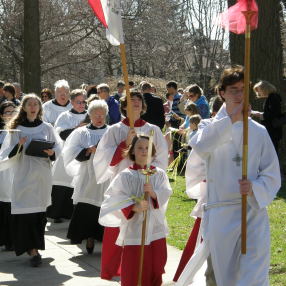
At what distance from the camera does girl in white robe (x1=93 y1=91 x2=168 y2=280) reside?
7707 millimetres

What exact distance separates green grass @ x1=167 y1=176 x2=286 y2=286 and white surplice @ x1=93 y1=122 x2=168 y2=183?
1.54 metres

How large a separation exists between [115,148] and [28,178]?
1343mm

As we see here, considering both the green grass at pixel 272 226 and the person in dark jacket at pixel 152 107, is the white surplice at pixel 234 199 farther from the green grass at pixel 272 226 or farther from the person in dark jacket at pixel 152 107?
the person in dark jacket at pixel 152 107

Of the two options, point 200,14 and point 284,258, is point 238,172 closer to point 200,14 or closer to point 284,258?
point 284,258

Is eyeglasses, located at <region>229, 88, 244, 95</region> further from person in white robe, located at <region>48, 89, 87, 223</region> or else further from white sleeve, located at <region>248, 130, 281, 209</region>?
person in white robe, located at <region>48, 89, 87, 223</region>

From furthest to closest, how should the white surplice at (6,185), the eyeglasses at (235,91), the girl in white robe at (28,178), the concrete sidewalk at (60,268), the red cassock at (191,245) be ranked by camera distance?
1. the white surplice at (6,185)
2. the girl in white robe at (28,178)
3. the concrete sidewalk at (60,268)
4. the red cassock at (191,245)
5. the eyeglasses at (235,91)

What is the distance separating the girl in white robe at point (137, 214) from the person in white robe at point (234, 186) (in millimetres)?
1394

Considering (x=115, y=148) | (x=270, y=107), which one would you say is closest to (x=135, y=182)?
(x=115, y=148)

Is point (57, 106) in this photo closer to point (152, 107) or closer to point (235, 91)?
point (152, 107)

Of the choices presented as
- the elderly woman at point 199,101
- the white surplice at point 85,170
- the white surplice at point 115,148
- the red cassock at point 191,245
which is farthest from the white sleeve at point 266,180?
the elderly woman at point 199,101

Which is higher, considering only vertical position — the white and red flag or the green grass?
the white and red flag

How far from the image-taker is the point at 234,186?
17.6 feet

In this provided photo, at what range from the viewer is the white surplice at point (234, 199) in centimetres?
532

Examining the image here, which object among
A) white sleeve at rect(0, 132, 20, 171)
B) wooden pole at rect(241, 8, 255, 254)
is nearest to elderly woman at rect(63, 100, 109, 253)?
white sleeve at rect(0, 132, 20, 171)
